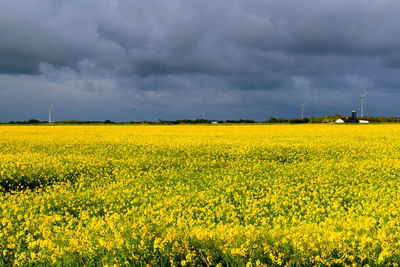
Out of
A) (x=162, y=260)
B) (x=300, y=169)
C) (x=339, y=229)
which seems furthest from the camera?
(x=300, y=169)

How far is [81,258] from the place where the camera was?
5129 millimetres

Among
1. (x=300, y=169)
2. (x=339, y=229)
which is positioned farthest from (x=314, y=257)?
(x=300, y=169)

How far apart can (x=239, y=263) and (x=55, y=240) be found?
3.17m

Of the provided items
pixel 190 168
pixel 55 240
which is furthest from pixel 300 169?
pixel 55 240

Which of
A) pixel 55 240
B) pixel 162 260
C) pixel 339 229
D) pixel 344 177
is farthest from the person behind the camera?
pixel 344 177

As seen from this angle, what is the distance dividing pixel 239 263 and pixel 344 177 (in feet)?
31.1

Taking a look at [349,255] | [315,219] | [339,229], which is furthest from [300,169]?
[349,255]

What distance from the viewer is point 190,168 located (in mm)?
14953

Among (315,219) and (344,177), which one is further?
(344,177)

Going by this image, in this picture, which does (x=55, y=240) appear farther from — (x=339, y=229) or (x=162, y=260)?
(x=339, y=229)

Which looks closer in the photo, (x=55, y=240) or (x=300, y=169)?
(x=55, y=240)

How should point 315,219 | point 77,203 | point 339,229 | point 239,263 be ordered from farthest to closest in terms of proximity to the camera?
point 77,203 → point 315,219 → point 339,229 → point 239,263

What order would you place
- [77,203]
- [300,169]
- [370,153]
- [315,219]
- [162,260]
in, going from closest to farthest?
[162,260], [315,219], [77,203], [300,169], [370,153]

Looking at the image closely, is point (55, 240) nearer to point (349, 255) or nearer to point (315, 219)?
point (349, 255)
